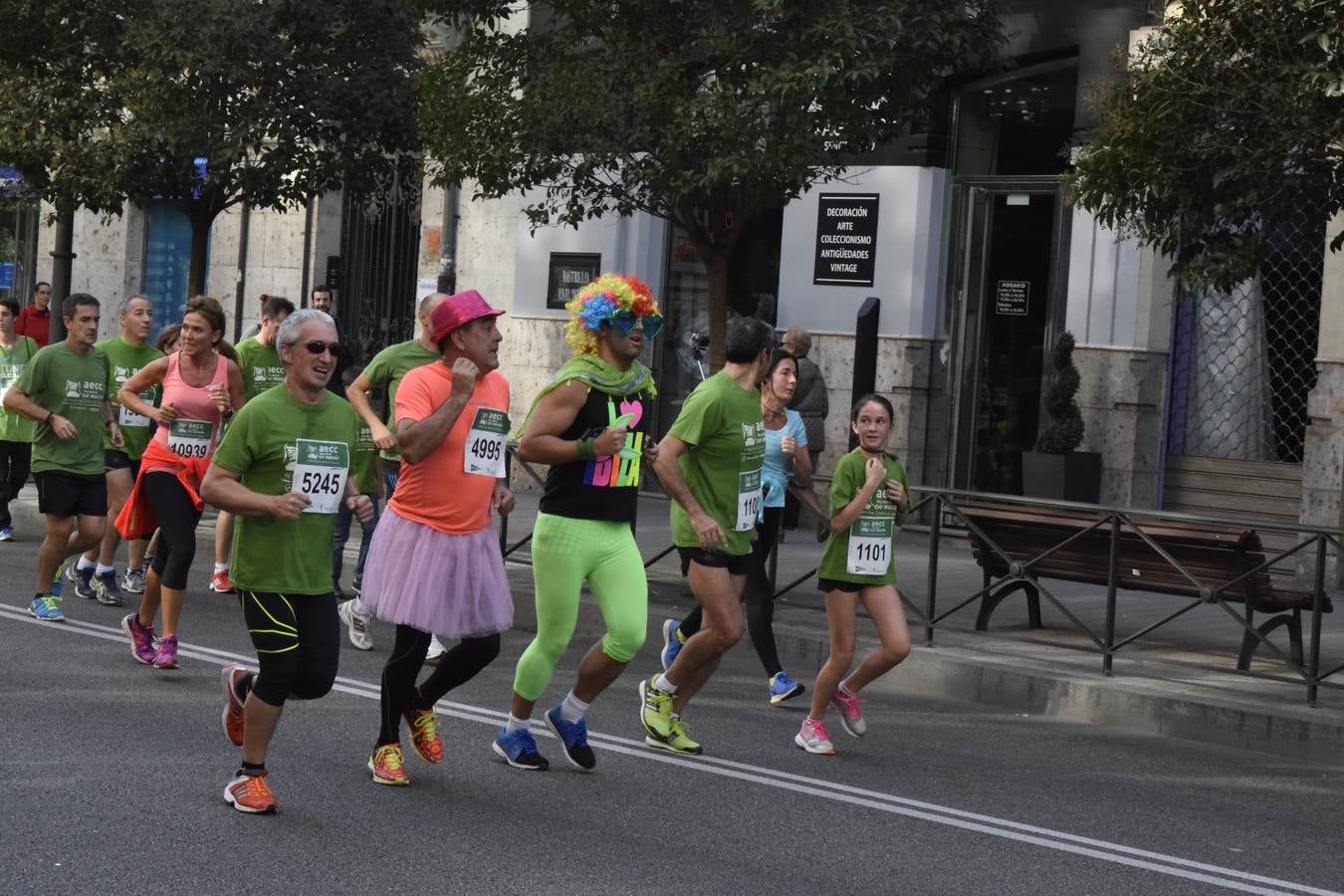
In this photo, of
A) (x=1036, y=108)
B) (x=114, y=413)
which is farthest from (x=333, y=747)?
(x=1036, y=108)

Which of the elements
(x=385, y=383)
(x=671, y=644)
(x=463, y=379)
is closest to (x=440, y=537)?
(x=463, y=379)

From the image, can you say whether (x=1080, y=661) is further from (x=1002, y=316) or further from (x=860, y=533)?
(x=1002, y=316)

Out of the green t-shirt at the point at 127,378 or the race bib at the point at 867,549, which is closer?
the race bib at the point at 867,549

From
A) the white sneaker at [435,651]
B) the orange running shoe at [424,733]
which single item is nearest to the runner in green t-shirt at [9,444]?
the white sneaker at [435,651]

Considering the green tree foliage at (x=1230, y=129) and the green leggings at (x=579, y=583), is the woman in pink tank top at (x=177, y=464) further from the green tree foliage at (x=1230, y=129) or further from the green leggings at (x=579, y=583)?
the green tree foliage at (x=1230, y=129)

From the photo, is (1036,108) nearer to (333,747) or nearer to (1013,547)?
(1013,547)

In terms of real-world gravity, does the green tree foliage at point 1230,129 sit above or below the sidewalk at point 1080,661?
above

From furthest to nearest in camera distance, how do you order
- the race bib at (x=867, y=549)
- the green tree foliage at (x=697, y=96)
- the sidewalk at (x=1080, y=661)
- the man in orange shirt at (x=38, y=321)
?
the man in orange shirt at (x=38, y=321) → the green tree foliage at (x=697, y=96) → the sidewalk at (x=1080, y=661) → the race bib at (x=867, y=549)

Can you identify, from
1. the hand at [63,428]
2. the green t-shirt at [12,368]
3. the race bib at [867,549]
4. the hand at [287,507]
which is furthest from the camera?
the green t-shirt at [12,368]

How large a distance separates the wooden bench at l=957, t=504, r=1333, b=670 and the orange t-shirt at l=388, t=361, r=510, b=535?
4.26m

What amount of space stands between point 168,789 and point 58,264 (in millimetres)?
13542

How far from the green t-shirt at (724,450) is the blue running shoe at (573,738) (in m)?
0.87

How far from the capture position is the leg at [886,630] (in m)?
7.86

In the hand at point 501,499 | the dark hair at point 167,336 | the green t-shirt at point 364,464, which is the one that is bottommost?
the green t-shirt at point 364,464
